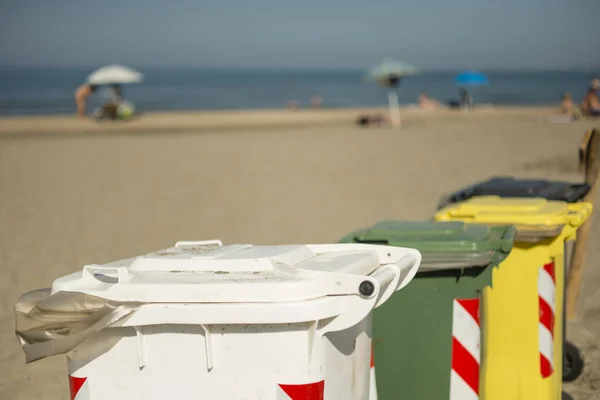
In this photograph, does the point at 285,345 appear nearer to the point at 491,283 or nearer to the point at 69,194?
the point at 491,283

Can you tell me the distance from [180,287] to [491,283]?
1.83 metres

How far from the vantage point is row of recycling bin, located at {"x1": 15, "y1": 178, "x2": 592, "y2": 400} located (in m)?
2.82

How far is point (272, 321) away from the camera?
9.09ft

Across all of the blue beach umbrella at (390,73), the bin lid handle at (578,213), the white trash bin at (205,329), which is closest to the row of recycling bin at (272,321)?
the white trash bin at (205,329)

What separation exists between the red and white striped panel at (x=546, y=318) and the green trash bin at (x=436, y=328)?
38cm

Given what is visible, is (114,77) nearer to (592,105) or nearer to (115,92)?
(115,92)

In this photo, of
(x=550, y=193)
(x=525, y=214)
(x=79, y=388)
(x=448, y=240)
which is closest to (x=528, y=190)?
(x=550, y=193)

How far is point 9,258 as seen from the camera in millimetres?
9539

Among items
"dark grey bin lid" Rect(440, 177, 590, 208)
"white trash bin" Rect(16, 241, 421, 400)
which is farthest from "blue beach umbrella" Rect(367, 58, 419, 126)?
"white trash bin" Rect(16, 241, 421, 400)

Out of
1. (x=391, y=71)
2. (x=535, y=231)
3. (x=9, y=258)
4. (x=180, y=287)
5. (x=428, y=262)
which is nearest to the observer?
(x=180, y=287)

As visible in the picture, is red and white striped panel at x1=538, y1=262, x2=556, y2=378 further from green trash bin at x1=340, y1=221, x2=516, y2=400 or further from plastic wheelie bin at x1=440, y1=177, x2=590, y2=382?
plastic wheelie bin at x1=440, y1=177, x2=590, y2=382

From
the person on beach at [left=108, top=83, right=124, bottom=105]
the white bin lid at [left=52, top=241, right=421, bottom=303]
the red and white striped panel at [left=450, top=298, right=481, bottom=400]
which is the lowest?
the red and white striped panel at [left=450, top=298, right=481, bottom=400]

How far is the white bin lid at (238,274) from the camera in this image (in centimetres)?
279

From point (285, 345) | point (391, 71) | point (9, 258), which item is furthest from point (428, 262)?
point (391, 71)
